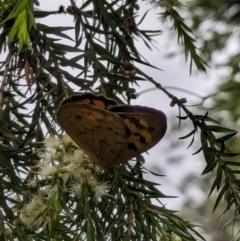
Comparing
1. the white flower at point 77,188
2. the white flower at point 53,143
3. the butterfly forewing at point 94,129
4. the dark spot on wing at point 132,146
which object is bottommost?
the white flower at point 77,188

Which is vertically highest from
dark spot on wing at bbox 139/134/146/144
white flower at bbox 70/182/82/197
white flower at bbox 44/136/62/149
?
dark spot on wing at bbox 139/134/146/144

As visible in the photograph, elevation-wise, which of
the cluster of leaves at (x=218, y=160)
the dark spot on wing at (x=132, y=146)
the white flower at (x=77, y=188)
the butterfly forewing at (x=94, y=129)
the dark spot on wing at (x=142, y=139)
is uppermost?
the cluster of leaves at (x=218, y=160)

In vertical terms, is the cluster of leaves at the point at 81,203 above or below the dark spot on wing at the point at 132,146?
below

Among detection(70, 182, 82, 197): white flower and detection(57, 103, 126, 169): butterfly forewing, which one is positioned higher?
detection(57, 103, 126, 169): butterfly forewing

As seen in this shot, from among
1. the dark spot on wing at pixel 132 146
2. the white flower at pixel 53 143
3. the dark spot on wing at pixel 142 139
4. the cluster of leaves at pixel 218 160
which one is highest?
the cluster of leaves at pixel 218 160

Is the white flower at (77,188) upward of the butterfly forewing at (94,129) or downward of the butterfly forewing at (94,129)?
downward

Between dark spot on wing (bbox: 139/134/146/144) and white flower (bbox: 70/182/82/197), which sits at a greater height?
dark spot on wing (bbox: 139/134/146/144)

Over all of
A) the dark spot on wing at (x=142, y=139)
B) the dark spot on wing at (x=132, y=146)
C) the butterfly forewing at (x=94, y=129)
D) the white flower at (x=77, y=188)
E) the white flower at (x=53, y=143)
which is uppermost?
the dark spot on wing at (x=142, y=139)

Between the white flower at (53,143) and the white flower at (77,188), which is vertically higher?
the white flower at (53,143)
